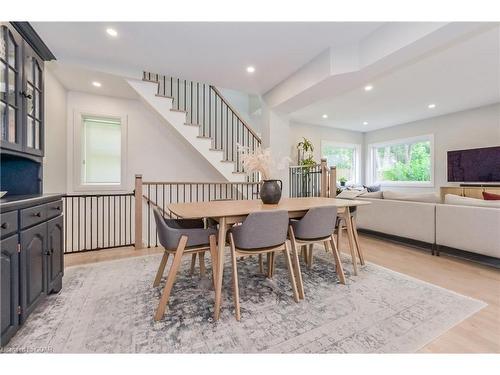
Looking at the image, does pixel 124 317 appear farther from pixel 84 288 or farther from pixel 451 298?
pixel 451 298

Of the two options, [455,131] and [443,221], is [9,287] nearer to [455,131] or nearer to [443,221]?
[443,221]

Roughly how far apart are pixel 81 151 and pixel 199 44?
287cm

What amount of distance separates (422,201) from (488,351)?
2340 mm

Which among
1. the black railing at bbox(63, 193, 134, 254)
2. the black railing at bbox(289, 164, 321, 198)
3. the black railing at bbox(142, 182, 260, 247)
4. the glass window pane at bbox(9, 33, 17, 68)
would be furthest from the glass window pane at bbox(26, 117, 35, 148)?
the black railing at bbox(289, 164, 321, 198)

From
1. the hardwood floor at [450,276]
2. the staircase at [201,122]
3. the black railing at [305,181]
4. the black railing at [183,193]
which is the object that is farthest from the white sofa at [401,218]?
the staircase at [201,122]

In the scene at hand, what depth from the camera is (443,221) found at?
9.75ft

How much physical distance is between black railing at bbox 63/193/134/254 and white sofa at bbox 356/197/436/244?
13.1 ft

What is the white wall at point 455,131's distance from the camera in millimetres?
5152

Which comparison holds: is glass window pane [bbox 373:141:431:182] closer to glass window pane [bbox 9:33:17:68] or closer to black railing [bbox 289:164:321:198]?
black railing [bbox 289:164:321:198]

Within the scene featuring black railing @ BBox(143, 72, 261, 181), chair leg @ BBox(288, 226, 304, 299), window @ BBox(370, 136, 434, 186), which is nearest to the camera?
chair leg @ BBox(288, 226, 304, 299)

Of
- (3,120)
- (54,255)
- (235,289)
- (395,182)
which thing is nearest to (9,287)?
(54,255)

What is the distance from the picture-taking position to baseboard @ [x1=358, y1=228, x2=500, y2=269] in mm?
2627

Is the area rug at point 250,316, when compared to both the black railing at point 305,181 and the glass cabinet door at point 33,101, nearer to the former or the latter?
the glass cabinet door at point 33,101

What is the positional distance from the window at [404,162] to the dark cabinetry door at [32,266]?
7756mm
